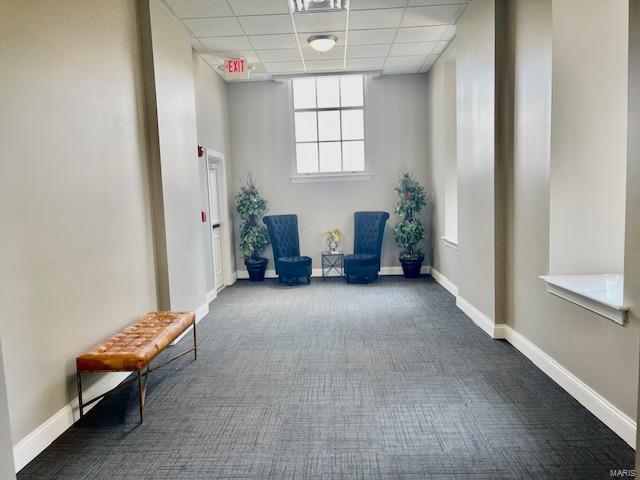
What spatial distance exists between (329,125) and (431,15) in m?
2.73

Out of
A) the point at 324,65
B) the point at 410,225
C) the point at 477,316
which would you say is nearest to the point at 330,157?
the point at 324,65

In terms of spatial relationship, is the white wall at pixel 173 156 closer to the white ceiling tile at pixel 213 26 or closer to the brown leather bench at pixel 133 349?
the white ceiling tile at pixel 213 26

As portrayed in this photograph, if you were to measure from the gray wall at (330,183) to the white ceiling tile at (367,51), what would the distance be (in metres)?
1.12

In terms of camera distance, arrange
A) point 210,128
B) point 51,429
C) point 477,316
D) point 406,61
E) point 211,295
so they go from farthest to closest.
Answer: point 406,61 → point 210,128 → point 211,295 → point 477,316 → point 51,429

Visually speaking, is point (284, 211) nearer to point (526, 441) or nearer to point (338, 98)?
point (338, 98)

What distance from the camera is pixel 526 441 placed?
2184 mm

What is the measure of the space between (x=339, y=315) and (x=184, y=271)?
1.64 m

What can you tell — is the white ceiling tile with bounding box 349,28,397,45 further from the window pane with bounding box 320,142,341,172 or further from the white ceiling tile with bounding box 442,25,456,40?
the window pane with bounding box 320,142,341,172

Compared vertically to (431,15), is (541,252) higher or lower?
lower

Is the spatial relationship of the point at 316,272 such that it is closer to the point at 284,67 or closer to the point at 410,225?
the point at 410,225

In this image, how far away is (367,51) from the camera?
5.35m

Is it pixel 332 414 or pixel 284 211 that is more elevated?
pixel 284 211

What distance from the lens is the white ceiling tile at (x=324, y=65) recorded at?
5731 mm

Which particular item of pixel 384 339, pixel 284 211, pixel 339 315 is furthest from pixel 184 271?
pixel 284 211
